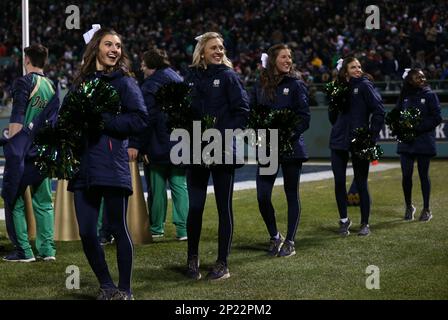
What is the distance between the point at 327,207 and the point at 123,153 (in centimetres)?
611

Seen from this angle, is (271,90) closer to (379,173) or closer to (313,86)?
(379,173)

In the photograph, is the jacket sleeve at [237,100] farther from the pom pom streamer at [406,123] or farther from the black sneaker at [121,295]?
the pom pom streamer at [406,123]

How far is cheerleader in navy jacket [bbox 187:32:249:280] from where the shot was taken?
6.45 meters

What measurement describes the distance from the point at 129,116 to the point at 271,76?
8.25ft

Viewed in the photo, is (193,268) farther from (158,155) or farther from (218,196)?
(158,155)

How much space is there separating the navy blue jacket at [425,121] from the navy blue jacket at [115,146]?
5.36 meters

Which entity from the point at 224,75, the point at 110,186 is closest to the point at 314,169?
the point at 224,75

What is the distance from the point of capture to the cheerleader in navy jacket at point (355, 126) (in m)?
8.86

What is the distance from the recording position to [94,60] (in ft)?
18.7

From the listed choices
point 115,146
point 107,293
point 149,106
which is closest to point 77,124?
point 115,146

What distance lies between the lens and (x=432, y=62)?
74.6 feet

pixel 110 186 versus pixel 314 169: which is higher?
pixel 110 186
